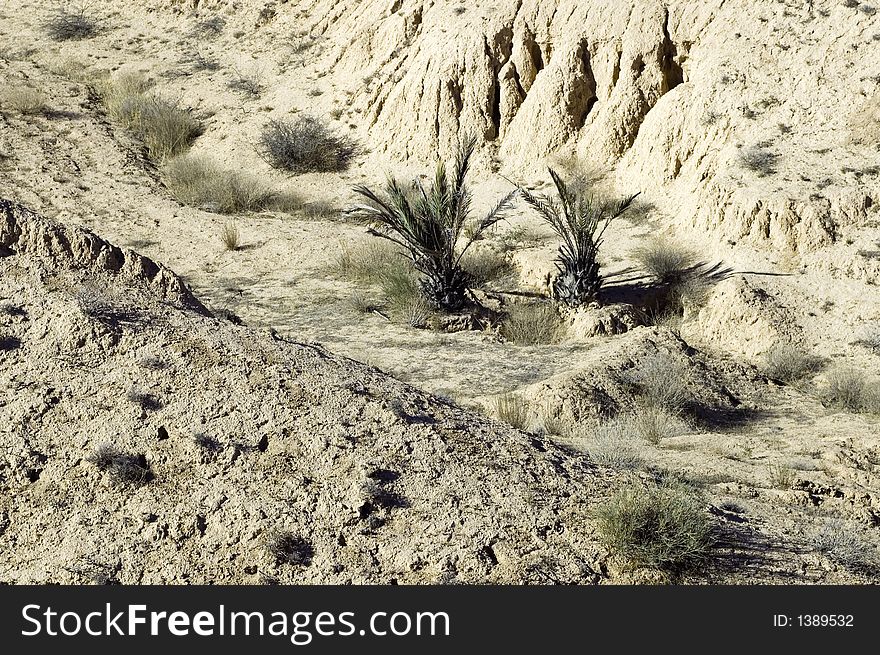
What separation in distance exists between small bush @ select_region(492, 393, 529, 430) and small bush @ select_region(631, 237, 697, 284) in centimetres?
559

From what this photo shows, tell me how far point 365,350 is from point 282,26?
1558cm

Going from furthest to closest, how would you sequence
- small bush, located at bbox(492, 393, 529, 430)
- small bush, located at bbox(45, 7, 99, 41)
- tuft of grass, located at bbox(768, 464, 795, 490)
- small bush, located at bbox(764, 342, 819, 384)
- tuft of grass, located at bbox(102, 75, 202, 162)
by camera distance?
small bush, located at bbox(45, 7, 99, 41) < tuft of grass, located at bbox(102, 75, 202, 162) < small bush, located at bbox(764, 342, 819, 384) < small bush, located at bbox(492, 393, 529, 430) < tuft of grass, located at bbox(768, 464, 795, 490)

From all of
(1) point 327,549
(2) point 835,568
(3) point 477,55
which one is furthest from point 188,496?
(3) point 477,55

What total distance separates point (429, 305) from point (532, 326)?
150 cm

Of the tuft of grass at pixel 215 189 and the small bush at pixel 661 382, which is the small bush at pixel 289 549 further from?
the tuft of grass at pixel 215 189

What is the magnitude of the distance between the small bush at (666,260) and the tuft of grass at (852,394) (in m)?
3.53

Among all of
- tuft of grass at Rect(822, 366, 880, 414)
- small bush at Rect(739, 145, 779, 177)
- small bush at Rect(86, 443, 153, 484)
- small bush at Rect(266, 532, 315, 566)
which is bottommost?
small bush at Rect(266, 532, 315, 566)

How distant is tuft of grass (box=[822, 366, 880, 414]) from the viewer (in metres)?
8.64

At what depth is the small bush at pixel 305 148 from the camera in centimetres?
1747

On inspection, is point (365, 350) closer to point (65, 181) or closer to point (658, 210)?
point (658, 210)

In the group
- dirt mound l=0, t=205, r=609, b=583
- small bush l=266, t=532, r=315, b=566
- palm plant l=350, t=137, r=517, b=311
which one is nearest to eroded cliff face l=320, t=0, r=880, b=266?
palm plant l=350, t=137, r=517, b=311

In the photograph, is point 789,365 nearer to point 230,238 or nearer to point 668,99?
point 668,99

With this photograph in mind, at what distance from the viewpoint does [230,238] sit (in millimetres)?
13906

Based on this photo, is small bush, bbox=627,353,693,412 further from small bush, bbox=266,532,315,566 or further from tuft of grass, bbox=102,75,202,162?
tuft of grass, bbox=102,75,202,162
